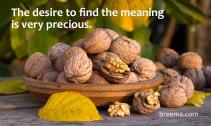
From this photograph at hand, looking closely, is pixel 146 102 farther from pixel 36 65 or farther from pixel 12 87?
pixel 12 87

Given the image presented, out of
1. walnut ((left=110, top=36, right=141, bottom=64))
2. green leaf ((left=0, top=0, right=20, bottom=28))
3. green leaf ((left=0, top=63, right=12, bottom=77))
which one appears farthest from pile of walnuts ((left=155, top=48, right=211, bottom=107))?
green leaf ((left=0, top=63, right=12, bottom=77))

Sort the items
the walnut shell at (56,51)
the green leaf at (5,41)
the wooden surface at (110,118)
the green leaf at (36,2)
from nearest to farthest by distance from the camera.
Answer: the wooden surface at (110,118), the walnut shell at (56,51), the green leaf at (36,2), the green leaf at (5,41)

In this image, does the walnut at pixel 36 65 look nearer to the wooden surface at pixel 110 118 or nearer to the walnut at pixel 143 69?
the wooden surface at pixel 110 118

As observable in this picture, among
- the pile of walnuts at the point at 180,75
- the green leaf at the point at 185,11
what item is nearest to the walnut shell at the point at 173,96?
the pile of walnuts at the point at 180,75

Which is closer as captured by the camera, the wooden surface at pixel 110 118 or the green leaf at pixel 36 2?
the wooden surface at pixel 110 118

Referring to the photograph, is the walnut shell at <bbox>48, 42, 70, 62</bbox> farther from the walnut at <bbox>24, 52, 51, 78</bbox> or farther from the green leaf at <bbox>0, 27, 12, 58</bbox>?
the green leaf at <bbox>0, 27, 12, 58</bbox>

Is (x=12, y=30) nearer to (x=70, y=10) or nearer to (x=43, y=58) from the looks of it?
(x=70, y=10)

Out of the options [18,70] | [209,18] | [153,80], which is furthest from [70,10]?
[209,18]

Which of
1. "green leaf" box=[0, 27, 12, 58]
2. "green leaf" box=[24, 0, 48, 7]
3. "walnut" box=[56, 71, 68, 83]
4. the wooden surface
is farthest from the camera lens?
"green leaf" box=[0, 27, 12, 58]
